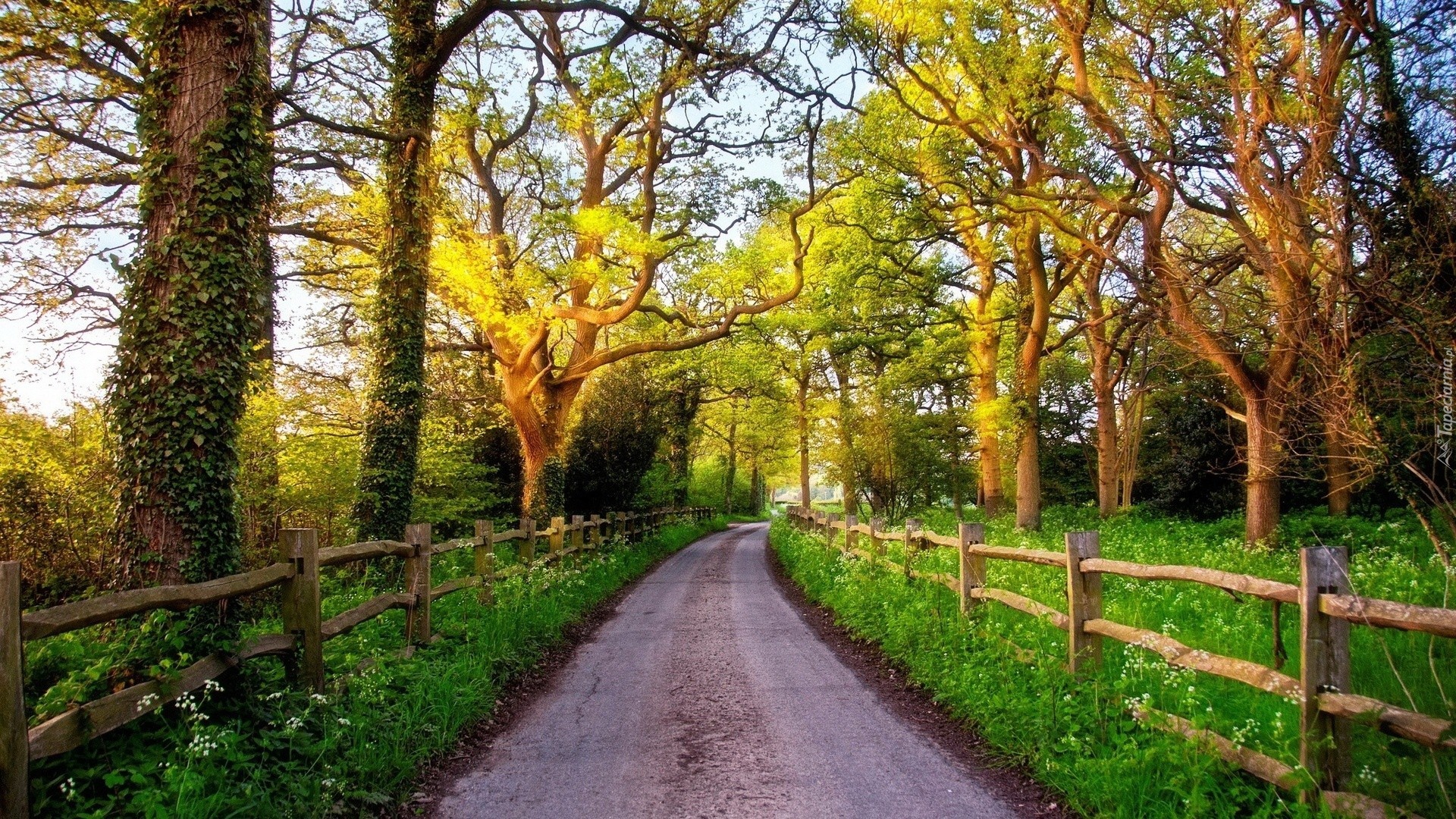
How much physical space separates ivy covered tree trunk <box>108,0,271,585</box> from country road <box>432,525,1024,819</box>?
248cm

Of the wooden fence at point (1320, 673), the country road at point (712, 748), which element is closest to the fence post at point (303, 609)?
the country road at point (712, 748)

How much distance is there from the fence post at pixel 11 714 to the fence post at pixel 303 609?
197 cm

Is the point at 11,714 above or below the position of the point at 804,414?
below

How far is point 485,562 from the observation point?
29.0ft

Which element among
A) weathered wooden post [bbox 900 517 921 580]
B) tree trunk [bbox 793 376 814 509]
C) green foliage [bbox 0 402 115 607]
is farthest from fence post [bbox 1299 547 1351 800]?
tree trunk [bbox 793 376 814 509]

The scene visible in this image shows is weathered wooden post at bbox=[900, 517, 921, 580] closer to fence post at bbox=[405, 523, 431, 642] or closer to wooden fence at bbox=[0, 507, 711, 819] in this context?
wooden fence at bbox=[0, 507, 711, 819]

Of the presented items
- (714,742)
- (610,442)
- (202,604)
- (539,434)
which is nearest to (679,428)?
(610,442)

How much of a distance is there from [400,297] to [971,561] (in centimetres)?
763

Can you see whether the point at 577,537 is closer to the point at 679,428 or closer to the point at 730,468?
the point at 679,428

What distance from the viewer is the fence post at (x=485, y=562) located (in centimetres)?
860

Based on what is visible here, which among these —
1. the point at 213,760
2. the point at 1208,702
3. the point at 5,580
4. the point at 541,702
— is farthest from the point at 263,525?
the point at 1208,702

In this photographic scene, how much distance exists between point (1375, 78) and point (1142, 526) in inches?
380

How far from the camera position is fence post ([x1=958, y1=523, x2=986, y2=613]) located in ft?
24.8

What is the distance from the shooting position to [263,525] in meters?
9.73
